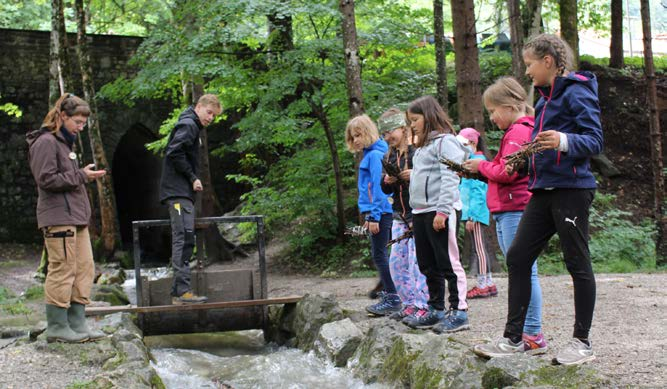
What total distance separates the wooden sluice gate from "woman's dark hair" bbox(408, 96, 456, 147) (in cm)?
246

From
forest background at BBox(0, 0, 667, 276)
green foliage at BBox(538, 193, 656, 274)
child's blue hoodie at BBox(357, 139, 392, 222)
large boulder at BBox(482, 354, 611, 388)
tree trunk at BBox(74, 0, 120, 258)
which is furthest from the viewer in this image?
tree trunk at BBox(74, 0, 120, 258)

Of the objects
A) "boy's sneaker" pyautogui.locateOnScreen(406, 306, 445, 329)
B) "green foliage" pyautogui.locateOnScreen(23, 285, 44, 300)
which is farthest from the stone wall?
"boy's sneaker" pyautogui.locateOnScreen(406, 306, 445, 329)

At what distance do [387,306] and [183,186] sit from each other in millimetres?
2218

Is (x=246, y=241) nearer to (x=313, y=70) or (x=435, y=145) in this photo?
(x=313, y=70)

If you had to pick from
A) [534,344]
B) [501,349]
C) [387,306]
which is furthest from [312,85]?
[501,349]

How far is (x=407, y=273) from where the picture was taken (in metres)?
6.13

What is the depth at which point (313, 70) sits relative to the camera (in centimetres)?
1176

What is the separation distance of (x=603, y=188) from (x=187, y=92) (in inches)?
353

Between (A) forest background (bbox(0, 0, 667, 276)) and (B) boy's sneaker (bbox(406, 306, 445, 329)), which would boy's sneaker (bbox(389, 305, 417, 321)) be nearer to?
(B) boy's sneaker (bbox(406, 306, 445, 329))

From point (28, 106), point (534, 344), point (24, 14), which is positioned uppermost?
point (24, 14)

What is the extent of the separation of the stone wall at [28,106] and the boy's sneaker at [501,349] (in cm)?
1682

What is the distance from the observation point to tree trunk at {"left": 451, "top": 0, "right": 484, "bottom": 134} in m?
9.22

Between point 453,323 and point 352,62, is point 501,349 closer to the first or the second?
point 453,323

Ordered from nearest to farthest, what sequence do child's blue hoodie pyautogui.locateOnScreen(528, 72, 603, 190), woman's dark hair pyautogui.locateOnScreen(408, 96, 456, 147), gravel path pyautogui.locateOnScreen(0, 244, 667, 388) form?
child's blue hoodie pyautogui.locateOnScreen(528, 72, 603, 190) → gravel path pyautogui.locateOnScreen(0, 244, 667, 388) → woman's dark hair pyautogui.locateOnScreen(408, 96, 456, 147)
